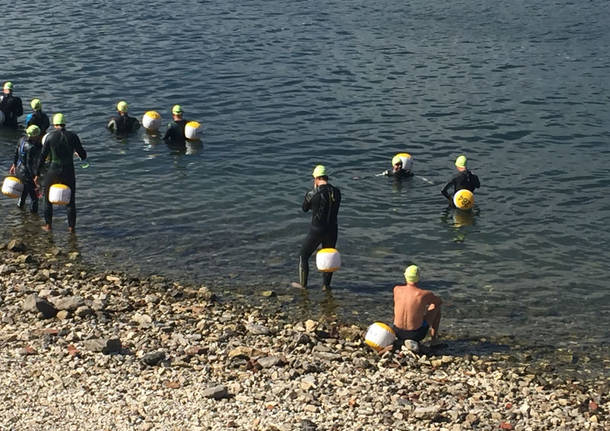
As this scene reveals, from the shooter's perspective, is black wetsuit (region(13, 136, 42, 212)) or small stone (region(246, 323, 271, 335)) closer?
small stone (region(246, 323, 271, 335))

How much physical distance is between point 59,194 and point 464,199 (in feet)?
33.2

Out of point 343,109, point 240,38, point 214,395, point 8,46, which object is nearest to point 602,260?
point 214,395

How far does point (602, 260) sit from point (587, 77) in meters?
17.2

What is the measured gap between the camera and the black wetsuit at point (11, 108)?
101 feet

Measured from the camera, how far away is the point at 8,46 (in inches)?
1662

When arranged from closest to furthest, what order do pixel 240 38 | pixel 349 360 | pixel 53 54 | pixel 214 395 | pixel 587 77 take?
pixel 214 395 → pixel 349 360 → pixel 587 77 → pixel 53 54 → pixel 240 38

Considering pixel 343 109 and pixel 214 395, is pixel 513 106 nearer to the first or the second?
pixel 343 109

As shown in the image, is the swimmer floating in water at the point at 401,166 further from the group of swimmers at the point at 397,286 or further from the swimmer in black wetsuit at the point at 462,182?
the group of swimmers at the point at 397,286

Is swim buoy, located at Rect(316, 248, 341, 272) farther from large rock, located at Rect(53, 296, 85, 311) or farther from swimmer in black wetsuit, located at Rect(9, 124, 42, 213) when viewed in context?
swimmer in black wetsuit, located at Rect(9, 124, 42, 213)

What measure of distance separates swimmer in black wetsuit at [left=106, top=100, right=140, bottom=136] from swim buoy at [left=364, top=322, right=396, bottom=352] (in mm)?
16054

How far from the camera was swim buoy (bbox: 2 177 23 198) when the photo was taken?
23797 mm

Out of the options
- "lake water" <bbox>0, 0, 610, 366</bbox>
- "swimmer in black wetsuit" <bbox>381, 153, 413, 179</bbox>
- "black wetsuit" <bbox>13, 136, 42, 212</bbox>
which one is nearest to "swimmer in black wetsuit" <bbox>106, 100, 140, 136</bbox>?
"lake water" <bbox>0, 0, 610, 366</bbox>

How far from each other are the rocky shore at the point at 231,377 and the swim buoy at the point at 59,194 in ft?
9.61

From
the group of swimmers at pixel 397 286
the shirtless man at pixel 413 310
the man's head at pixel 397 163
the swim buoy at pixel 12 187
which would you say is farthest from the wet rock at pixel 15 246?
the man's head at pixel 397 163
